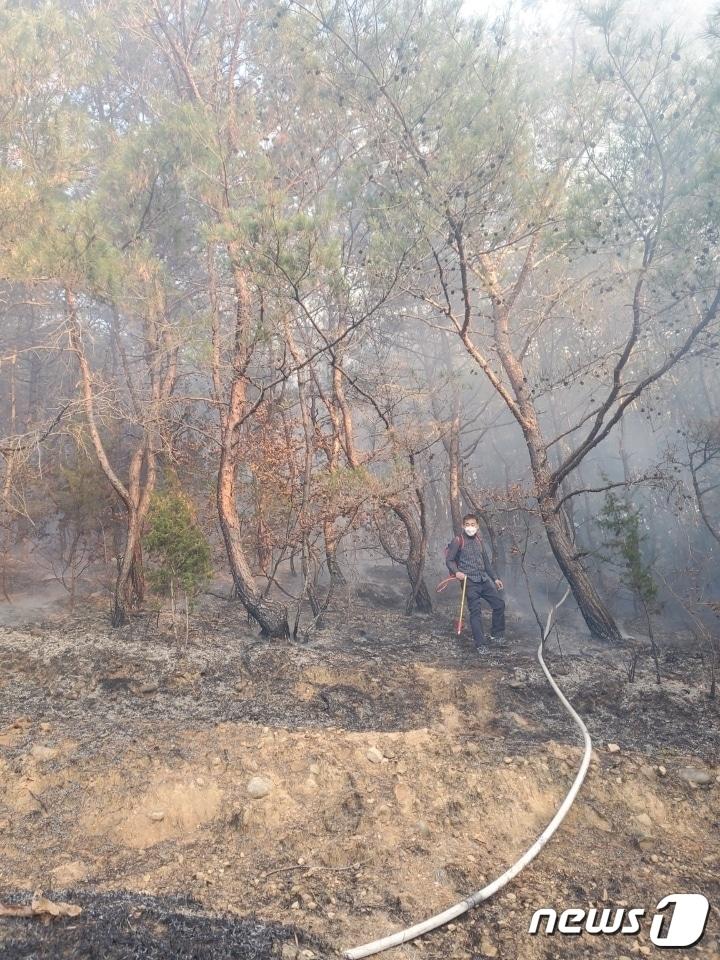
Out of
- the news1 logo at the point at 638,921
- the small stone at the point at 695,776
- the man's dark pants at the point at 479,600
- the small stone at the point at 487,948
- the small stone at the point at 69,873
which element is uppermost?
the man's dark pants at the point at 479,600

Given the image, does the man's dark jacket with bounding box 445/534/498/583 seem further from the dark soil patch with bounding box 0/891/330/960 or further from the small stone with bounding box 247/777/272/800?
the dark soil patch with bounding box 0/891/330/960

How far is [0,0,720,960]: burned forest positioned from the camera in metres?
3.55

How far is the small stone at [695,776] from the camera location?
4609mm

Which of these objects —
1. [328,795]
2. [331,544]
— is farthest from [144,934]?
[331,544]

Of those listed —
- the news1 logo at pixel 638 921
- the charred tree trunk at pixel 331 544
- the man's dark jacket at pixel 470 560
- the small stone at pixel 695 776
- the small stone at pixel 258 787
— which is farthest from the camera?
the charred tree trunk at pixel 331 544

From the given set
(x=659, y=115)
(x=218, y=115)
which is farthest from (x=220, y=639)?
(x=659, y=115)

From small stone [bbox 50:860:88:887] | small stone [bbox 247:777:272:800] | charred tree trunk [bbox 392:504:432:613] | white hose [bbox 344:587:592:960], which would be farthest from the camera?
charred tree trunk [bbox 392:504:432:613]

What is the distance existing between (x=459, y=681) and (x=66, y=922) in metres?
4.46

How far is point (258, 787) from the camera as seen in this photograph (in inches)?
175

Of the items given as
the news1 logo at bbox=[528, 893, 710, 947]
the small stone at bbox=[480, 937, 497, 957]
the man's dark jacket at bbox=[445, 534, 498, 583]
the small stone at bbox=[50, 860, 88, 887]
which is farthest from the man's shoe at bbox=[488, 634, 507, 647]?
the small stone at bbox=[50, 860, 88, 887]

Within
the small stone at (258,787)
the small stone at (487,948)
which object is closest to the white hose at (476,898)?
the small stone at (487,948)

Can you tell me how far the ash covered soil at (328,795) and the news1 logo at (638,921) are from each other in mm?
55

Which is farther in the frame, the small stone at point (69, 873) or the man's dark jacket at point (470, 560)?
the man's dark jacket at point (470, 560)

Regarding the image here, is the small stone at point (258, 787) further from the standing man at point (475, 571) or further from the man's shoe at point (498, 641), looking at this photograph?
the man's shoe at point (498, 641)
